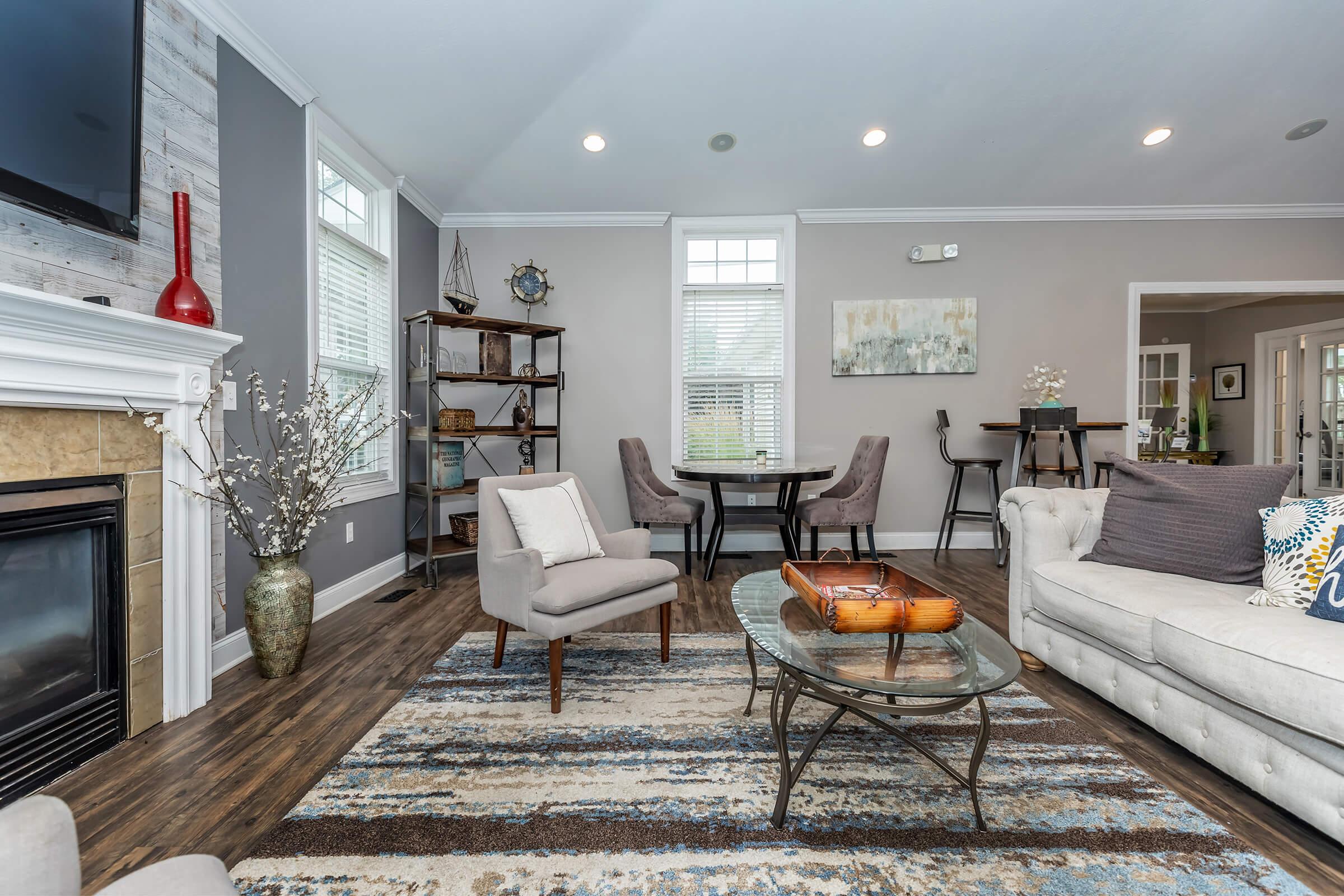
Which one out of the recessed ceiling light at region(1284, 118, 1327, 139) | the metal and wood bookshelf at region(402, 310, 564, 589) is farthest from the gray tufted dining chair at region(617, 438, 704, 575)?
the recessed ceiling light at region(1284, 118, 1327, 139)

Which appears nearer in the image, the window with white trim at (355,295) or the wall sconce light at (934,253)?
the window with white trim at (355,295)

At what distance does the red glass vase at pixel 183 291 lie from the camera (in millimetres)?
1914

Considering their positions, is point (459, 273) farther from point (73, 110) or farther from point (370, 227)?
point (73, 110)

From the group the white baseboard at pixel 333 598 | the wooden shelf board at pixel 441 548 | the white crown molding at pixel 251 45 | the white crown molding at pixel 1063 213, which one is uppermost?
the white crown molding at pixel 1063 213

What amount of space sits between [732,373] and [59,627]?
13.2 feet

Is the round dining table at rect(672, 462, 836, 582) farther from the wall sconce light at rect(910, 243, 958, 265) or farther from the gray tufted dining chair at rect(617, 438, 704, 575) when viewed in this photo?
the wall sconce light at rect(910, 243, 958, 265)

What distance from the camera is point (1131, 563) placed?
207 cm

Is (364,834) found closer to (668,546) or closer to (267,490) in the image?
(267,490)

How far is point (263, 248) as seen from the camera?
2.55 m

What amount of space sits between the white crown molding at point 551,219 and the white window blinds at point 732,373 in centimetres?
67

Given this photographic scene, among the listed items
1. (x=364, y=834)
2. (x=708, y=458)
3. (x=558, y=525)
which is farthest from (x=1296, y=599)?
(x=708, y=458)

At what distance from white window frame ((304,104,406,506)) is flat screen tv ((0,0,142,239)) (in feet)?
3.34

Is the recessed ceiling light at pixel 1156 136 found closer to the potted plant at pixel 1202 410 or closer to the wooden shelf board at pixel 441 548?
the potted plant at pixel 1202 410

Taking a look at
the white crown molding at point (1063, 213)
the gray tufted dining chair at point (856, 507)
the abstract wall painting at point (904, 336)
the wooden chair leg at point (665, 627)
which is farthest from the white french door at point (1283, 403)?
the wooden chair leg at point (665, 627)
